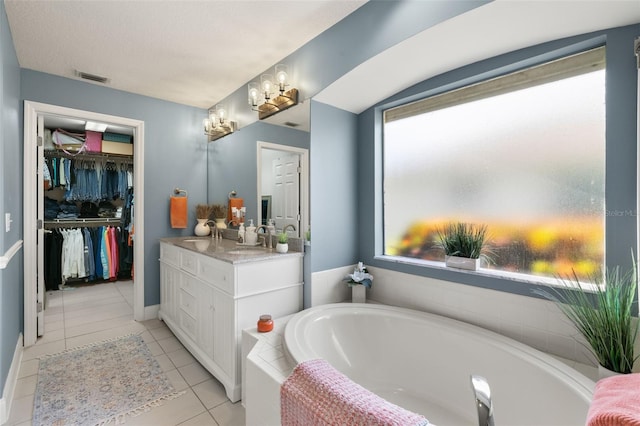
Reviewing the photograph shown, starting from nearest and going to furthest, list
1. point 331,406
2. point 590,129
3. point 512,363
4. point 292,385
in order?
point 331,406
point 292,385
point 512,363
point 590,129

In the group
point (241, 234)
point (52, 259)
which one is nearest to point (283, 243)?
point (241, 234)

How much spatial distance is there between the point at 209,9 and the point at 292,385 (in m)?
2.18

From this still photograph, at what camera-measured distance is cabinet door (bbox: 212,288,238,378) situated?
1924 mm

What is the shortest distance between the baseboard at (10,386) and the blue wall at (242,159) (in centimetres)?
191

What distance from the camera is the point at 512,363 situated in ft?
4.68

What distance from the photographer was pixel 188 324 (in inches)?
99.2

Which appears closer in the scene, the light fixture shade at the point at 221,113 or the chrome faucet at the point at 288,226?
the chrome faucet at the point at 288,226

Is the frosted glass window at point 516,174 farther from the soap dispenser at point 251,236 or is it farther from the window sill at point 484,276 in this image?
the soap dispenser at point 251,236

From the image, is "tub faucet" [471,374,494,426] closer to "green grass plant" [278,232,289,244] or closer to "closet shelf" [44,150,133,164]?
"green grass plant" [278,232,289,244]

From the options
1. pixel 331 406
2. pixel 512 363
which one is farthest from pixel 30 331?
pixel 512 363

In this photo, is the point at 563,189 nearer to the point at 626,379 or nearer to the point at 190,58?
the point at 626,379

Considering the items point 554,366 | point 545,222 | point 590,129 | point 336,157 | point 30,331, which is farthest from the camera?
point 30,331

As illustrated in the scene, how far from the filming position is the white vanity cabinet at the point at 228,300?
192 centimetres

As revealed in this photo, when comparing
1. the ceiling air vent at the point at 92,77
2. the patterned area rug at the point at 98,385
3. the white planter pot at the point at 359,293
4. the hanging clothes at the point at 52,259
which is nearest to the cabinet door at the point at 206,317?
the patterned area rug at the point at 98,385
